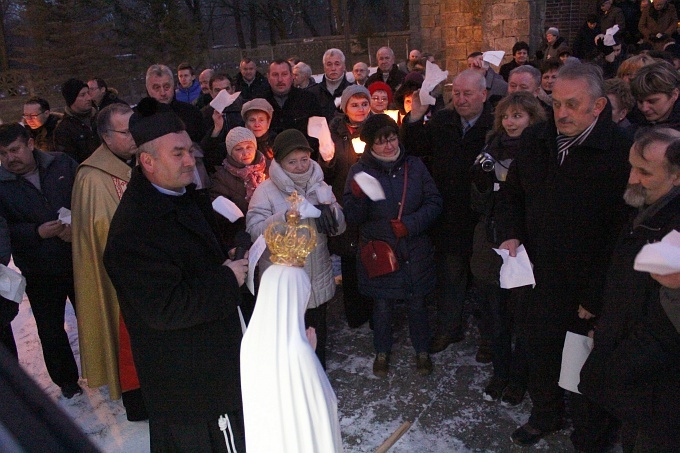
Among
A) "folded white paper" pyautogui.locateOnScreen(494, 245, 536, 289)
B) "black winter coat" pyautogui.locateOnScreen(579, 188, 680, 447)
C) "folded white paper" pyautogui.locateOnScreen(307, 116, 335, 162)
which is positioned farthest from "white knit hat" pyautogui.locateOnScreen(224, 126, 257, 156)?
"black winter coat" pyautogui.locateOnScreen(579, 188, 680, 447)

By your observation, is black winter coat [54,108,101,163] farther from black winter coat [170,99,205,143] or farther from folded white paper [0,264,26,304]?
folded white paper [0,264,26,304]

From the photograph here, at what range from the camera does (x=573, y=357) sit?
2.95 meters

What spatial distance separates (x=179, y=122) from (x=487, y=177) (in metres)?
2.02

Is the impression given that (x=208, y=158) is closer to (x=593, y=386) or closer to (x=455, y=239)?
(x=455, y=239)

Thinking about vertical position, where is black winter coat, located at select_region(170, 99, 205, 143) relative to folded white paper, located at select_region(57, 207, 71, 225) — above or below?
above

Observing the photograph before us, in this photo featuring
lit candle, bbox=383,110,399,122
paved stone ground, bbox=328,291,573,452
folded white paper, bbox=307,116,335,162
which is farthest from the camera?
lit candle, bbox=383,110,399,122

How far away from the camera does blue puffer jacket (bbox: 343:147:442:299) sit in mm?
4051

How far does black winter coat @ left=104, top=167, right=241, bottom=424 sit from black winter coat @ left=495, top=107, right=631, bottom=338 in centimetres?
165

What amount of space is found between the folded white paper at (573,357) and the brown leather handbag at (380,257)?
1.33 m

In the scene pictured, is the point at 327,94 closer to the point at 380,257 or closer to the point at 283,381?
the point at 380,257

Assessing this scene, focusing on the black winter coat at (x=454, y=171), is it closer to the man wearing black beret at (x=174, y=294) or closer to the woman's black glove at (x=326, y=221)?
the woman's black glove at (x=326, y=221)

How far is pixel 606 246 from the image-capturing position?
9.77ft

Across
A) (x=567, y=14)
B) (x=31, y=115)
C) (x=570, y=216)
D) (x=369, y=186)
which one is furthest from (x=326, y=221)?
(x=567, y=14)

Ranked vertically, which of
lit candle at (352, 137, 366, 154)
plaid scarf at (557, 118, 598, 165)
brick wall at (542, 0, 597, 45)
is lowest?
lit candle at (352, 137, 366, 154)
